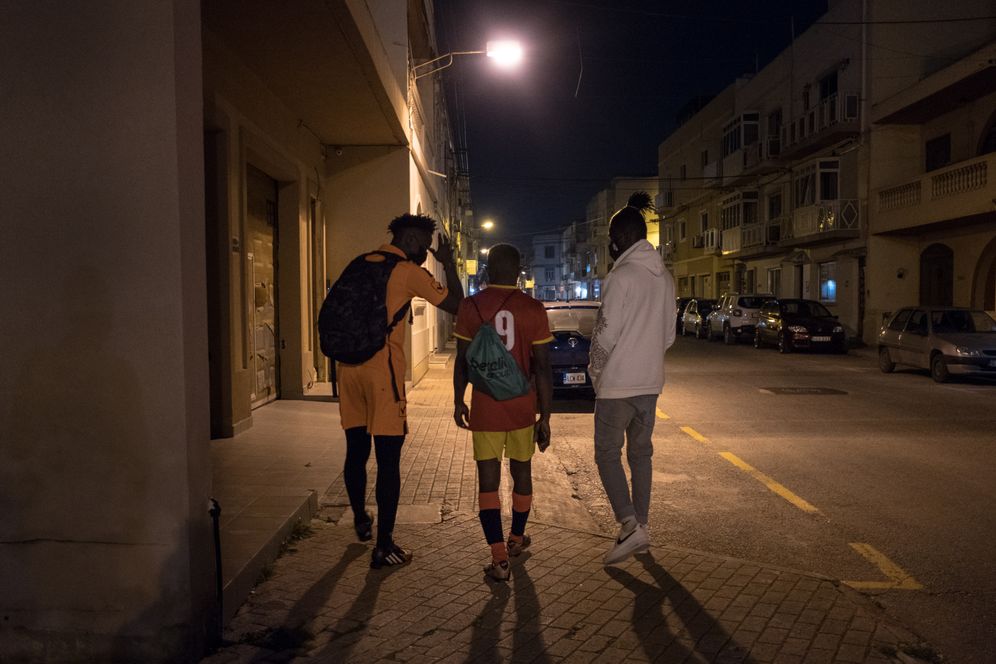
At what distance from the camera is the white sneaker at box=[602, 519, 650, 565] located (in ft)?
14.9

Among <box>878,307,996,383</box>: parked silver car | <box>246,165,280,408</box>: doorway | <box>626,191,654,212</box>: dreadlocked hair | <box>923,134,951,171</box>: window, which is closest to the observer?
<box>626,191,654,212</box>: dreadlocked hair

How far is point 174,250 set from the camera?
10.6 feet

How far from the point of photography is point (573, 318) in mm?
13641

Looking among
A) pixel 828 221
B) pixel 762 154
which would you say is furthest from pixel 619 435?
pixel 762 154

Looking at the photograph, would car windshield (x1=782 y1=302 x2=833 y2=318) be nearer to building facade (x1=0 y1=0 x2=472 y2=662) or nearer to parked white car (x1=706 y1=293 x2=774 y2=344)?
parked white car (x1=706 y1=293 x2=774 y2=344)

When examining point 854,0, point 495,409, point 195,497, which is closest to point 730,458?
point 495,409

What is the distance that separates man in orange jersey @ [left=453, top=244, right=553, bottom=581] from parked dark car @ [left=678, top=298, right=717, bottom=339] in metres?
27.6

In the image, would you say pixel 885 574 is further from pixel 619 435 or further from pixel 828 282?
pixel 828 282

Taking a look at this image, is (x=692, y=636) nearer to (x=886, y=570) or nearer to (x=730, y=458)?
(x=886, y=570)

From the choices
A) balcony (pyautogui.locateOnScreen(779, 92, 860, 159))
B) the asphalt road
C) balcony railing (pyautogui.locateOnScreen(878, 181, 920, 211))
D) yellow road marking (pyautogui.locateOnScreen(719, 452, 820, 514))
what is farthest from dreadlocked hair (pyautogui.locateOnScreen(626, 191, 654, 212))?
balcony (pyautogui.locateOnScreen(779, 92, 860, 159))

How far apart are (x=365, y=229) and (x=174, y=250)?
1045 cm

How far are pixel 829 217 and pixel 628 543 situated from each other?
86.8 ft

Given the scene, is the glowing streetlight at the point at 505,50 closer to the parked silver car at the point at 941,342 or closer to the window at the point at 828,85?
the parked silver car at the point at 941,342

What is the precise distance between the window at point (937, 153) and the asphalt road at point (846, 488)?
44.6ft
